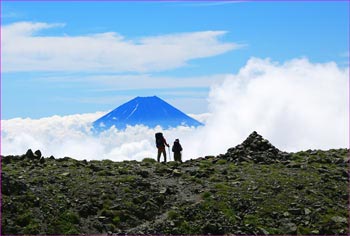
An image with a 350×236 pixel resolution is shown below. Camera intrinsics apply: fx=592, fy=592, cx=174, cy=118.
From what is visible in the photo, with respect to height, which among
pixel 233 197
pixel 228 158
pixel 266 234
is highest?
pixel 228 158

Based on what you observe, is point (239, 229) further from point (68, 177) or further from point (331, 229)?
point (68, 177)

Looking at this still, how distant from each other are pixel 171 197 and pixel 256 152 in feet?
54.5

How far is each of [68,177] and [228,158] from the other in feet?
57.2

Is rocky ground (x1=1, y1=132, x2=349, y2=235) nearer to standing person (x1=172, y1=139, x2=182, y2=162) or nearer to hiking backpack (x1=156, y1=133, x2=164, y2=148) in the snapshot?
hiking backpack (x1=156, y1=133, x2=164, y2=148)

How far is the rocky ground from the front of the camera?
38.3 m

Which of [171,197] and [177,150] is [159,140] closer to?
[177,150]

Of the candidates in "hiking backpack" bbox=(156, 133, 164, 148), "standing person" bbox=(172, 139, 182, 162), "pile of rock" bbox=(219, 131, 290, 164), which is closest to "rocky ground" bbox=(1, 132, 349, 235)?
"pile of rock" bbox=(219, 131, 290, 164)

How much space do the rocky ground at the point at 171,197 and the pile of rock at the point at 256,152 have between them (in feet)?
6.76

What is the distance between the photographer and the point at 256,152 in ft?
190

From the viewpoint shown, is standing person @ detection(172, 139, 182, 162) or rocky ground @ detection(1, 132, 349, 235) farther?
standing person @ detection(172, 139, 182, 162)

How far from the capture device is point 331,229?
39094 mm

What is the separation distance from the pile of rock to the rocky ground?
6.76 ft

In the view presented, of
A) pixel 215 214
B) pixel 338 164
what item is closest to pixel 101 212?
pixel 215 214

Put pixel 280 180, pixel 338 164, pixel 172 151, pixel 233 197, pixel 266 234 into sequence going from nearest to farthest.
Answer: pixel 266 234
pixel 233 197
pixel 280 180
pixel 338 164
pixel 172 151
